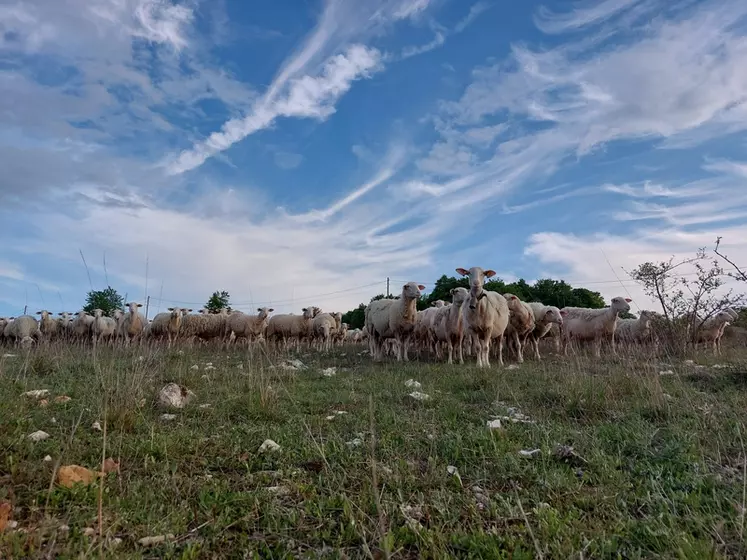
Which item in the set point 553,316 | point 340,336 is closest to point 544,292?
point 340,336

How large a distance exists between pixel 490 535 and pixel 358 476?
123 centimetres

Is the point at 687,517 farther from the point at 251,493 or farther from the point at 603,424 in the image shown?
the point at 251,493

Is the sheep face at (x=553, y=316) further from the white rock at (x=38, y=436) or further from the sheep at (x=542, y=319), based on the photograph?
the white rock at (x=38, y=436)

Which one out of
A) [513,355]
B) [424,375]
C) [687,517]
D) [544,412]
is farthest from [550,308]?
[687,517]

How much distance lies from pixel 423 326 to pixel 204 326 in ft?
42.0

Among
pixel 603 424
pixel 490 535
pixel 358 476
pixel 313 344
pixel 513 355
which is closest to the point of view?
pixel 490 535

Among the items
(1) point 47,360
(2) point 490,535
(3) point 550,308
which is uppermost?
(3) point 550,308

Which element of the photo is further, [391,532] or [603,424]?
[603,424]

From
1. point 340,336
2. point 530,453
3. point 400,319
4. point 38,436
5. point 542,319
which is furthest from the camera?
point 340,336

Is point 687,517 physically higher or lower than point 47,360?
lower

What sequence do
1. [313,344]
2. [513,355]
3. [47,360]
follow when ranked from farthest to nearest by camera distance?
[313,344]
[513,355]
[47,360]

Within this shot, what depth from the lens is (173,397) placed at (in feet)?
19.5

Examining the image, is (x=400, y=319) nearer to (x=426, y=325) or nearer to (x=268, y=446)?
(x=426, y=325)

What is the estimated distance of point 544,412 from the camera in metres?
6.18
